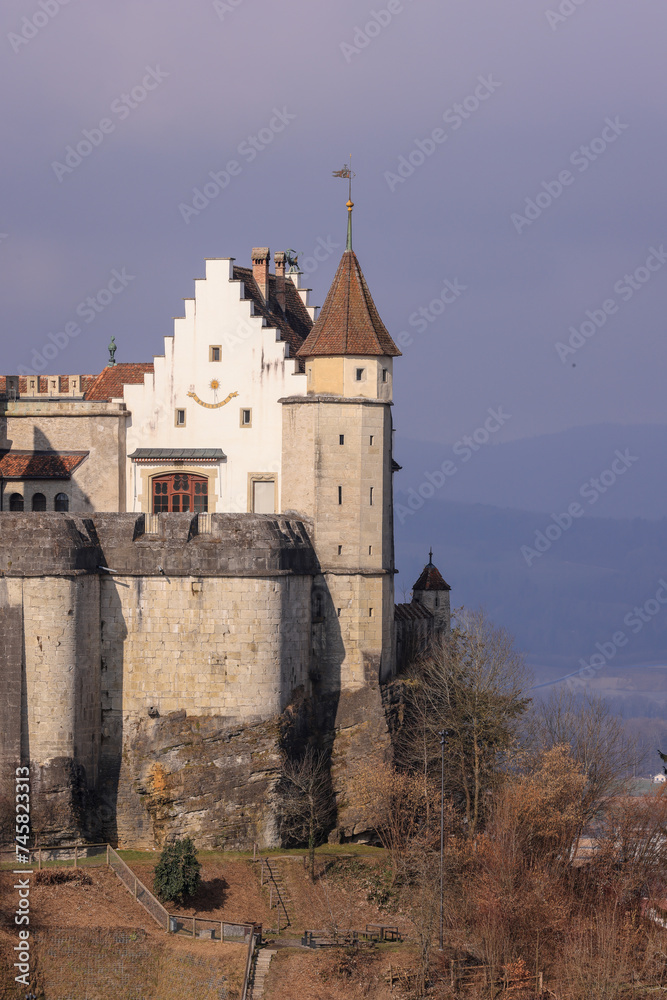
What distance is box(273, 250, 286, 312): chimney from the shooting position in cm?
8362

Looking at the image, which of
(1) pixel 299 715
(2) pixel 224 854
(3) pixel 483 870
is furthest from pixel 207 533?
(3) pixel 483 870

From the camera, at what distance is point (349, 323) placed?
75.2 metres

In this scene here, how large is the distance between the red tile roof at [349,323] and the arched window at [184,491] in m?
8.52

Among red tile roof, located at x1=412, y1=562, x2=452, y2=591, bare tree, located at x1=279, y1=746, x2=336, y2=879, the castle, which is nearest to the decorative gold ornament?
the castle

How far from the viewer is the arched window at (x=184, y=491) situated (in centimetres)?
7762

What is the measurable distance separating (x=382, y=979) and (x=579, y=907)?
10739mm

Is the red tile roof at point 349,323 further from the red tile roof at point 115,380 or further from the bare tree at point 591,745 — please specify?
the bare tree at point 591,745

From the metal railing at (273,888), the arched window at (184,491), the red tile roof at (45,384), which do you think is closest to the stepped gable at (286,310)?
the arched window at (184,491)

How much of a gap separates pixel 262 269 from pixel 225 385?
8.54m

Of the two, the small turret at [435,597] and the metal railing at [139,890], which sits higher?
the small turret at [435,597]

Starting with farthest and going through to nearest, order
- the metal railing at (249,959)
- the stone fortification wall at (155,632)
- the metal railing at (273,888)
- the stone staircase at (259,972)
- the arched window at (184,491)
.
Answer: the arched window at (184,491) < the stone fortification wall at (155,632) < the metal railing at (273,888) < the stone staircase at (259,972) < the metal railing at (249,959)

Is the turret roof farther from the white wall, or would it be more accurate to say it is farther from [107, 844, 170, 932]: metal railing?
[107, 844, 170, 932]: metal railing

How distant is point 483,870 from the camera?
66.2 m

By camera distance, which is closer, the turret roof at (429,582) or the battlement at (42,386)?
the battlement at (42,386)
